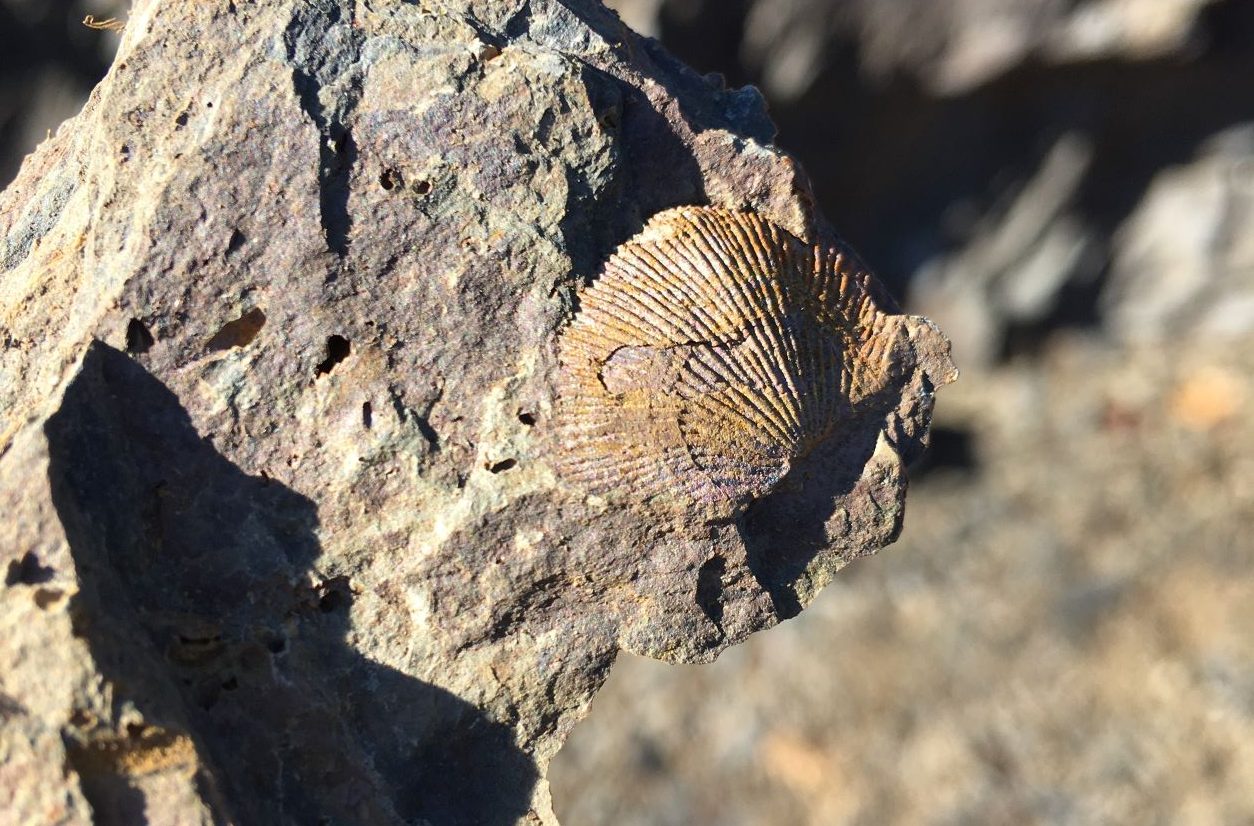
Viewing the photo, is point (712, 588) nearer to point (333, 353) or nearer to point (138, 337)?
point (333, 353)

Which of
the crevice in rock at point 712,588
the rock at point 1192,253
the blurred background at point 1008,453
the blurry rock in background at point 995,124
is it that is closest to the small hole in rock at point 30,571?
the crevice in rock at point 712,588

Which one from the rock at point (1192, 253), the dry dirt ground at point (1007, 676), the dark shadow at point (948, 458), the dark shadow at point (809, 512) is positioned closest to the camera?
the dark shadow at point (809, 512)

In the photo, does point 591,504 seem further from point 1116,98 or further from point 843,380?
point 1116,98

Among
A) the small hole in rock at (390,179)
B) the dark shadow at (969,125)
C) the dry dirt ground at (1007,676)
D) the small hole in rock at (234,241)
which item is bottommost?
the small hole in rock at (234,241)

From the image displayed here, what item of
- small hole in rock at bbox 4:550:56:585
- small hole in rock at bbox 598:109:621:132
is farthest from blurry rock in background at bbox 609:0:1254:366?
small hole in rock at bbox 4:550:56:585

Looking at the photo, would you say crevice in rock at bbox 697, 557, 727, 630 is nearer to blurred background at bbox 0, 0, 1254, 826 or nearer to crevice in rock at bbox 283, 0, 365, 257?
crevice in rock at bbox 283, 0, 365, 257

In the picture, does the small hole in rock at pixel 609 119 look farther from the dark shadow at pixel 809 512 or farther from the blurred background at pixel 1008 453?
the blurred background at pixel 1008 453

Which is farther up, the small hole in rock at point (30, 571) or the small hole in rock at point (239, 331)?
the small hole in rock at point (239, 331)
